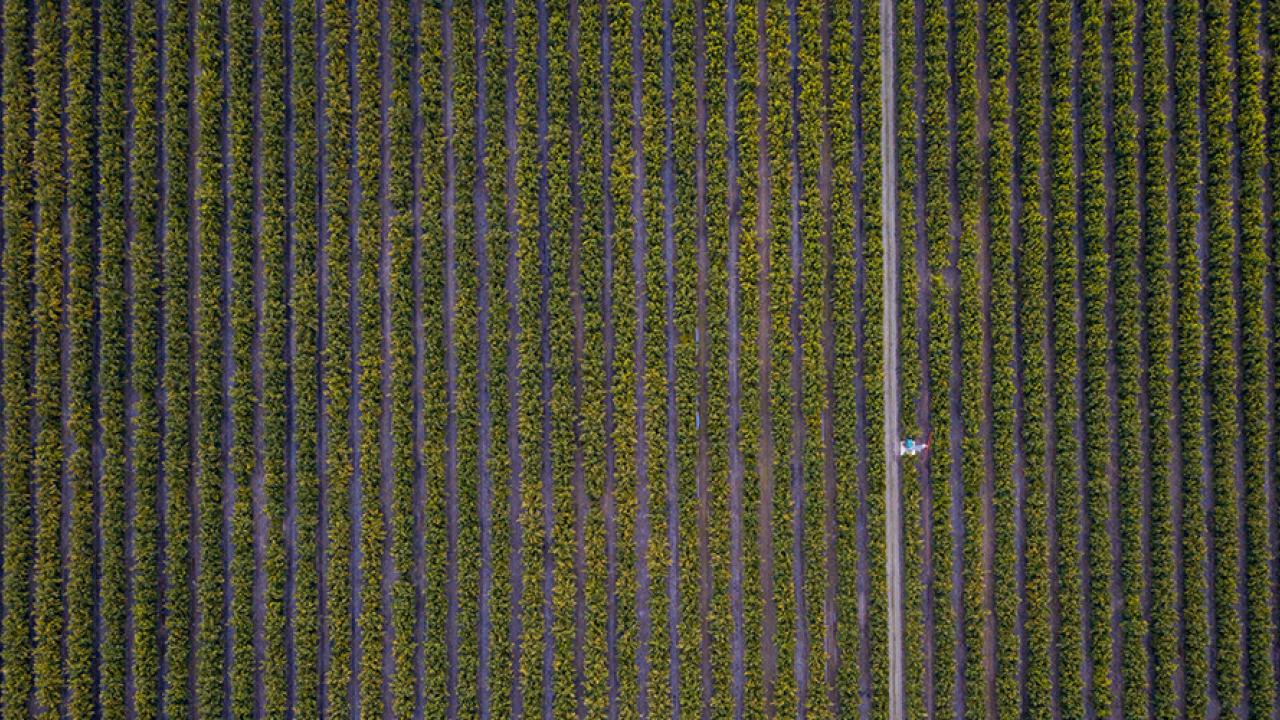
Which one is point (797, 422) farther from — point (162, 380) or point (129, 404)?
point (129, 404)

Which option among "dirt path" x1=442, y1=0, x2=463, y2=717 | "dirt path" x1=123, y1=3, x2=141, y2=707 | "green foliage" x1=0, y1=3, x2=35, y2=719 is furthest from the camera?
"dirt path" x1=442, y1=0, x2=463, y2=717

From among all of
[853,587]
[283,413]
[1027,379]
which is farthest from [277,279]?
[1027,379]

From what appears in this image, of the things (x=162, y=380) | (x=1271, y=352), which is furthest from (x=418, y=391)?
(x=1271, y=352)

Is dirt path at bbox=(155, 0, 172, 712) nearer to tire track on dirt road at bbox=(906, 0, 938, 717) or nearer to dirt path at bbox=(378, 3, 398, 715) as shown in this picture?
dirt path at bbox=(378, 3, 398, 715)

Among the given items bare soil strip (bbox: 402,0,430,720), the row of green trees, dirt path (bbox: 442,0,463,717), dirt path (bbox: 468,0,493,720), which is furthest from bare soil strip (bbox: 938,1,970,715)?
dirt path (bbox: 468,0,493,720)

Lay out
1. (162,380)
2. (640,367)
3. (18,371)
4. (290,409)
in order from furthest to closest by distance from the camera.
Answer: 1. (640,367)
2. (290,409)
3. (162,380)
4. (18,371)

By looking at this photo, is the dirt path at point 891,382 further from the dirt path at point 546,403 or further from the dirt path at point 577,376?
the dirt path at point 546,403

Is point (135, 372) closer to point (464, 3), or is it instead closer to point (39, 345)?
point (39, 345)
